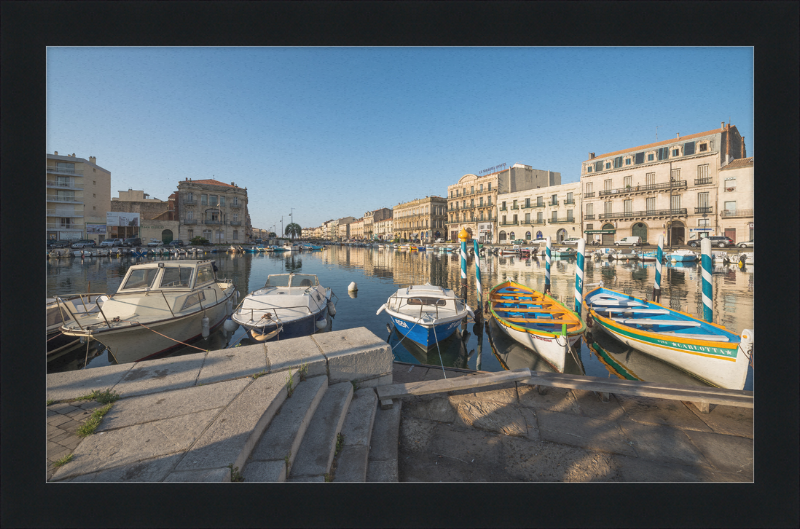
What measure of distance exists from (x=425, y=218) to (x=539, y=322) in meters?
71.3

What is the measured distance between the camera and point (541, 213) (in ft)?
163

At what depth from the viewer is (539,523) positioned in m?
1.71

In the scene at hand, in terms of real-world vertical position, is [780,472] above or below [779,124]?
below

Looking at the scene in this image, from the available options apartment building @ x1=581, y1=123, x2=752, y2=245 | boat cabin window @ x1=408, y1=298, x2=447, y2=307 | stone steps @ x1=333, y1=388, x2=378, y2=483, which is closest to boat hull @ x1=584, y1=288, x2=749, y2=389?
boat cabin window @ x1=408, y1=298, x2=447, y2=307

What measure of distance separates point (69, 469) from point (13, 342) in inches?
37.0

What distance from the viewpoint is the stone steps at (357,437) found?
223cm

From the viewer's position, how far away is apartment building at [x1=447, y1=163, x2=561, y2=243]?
196 ft

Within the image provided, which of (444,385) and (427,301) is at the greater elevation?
(427,301)

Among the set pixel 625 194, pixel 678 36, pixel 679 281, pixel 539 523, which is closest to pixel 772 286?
pixel 678 36

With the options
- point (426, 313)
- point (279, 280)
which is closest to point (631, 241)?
point (426, 313)

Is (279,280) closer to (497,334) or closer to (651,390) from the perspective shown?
(497,334)

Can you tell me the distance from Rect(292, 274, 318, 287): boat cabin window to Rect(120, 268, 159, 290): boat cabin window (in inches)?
148

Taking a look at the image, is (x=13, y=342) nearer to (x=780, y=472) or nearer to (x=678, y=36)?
(x=678, y=36)

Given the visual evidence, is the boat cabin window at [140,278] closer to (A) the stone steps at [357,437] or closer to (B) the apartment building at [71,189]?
(B) the apartment building at [71,189]
